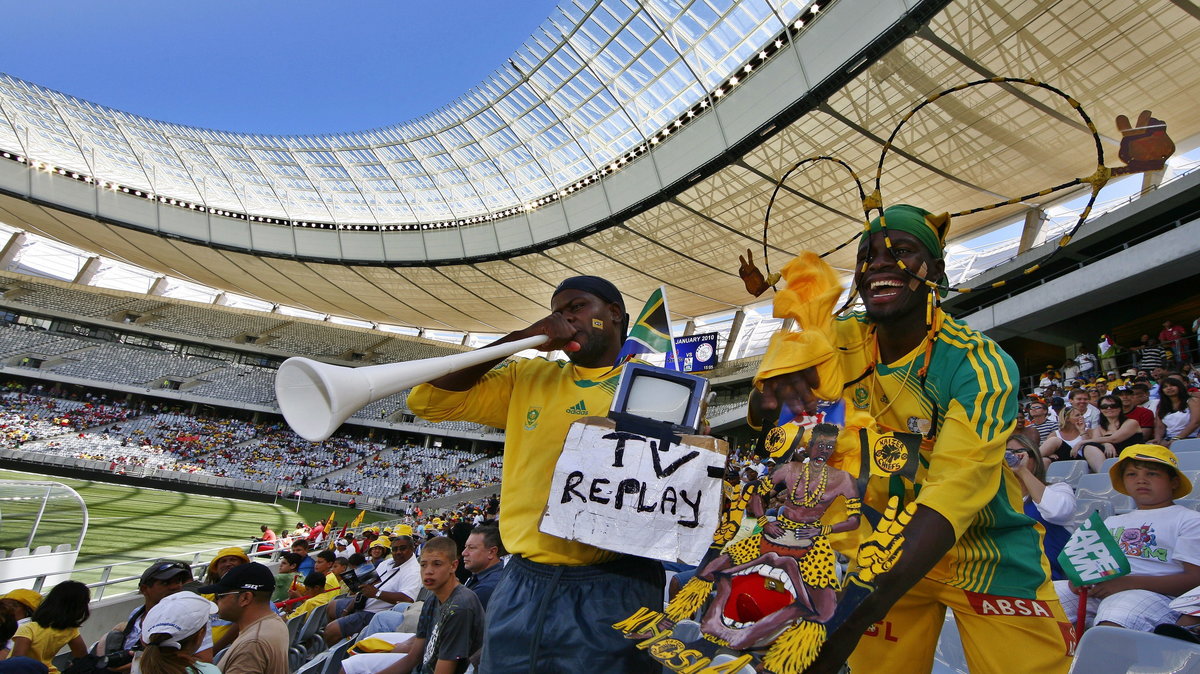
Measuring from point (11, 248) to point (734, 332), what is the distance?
162 feet

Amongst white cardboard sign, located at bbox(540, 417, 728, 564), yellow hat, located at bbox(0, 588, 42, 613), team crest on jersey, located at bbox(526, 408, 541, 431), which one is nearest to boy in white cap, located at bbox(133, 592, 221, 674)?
team crest on jersey, located at bbox(526, 408, 541, 431)

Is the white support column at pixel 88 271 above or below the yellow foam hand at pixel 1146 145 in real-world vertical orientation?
above

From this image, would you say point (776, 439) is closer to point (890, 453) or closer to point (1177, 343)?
point (890, 453)

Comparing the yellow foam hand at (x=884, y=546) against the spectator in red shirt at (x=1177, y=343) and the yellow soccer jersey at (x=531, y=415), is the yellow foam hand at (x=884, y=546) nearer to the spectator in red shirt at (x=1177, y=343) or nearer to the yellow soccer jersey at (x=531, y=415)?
the yellow soccer jersey at (x=531, y=415)

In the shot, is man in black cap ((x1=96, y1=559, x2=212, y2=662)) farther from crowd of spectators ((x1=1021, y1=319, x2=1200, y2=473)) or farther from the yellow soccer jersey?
crowd of spectators ((x1=1021, y1=319, x2=1200, y2=473))

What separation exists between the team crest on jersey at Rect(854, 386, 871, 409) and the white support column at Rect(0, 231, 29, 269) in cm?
6093

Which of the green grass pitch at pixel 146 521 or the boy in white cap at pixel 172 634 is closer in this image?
the boy in white cap at pixel 172 634

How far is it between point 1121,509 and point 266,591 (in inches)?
234

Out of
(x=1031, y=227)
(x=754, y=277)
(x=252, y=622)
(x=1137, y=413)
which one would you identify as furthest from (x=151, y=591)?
(x=1031, y=227)

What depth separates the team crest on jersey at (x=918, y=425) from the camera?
1.86 meters

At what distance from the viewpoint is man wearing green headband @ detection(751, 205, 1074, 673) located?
155cm

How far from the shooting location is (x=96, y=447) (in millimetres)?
33094

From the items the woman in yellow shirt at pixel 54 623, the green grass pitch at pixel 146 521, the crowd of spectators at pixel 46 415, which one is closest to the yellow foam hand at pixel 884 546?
the woman in yellow shirt at pixel 54 623

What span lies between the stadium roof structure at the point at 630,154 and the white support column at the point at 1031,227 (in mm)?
571
